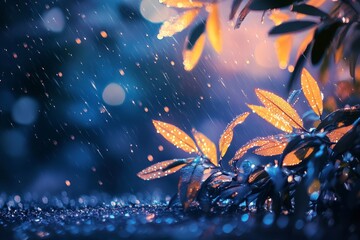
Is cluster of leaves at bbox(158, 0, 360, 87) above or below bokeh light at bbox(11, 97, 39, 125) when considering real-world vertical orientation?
below

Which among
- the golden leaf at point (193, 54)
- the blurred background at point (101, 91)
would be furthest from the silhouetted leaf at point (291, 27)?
the blurred background at point (101, 91)

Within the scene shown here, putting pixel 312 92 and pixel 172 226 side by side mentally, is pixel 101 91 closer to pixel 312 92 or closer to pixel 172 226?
pixel 312 92

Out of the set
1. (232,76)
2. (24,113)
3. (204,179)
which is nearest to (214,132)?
(232,76)

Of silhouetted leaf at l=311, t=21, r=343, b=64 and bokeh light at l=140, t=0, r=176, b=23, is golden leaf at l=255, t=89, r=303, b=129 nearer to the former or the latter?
silhouetted leaf at l=311, t=21, r=343, b=64

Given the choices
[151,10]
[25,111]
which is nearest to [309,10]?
[25,111]

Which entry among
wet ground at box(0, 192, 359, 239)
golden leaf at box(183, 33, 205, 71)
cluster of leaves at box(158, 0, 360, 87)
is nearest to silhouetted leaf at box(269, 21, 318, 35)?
cluster of leaves at box(158, 0, 360, 87)

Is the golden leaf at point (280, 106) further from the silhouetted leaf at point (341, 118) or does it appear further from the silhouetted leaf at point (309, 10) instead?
the silhouetted leaf at point (309, 10)
